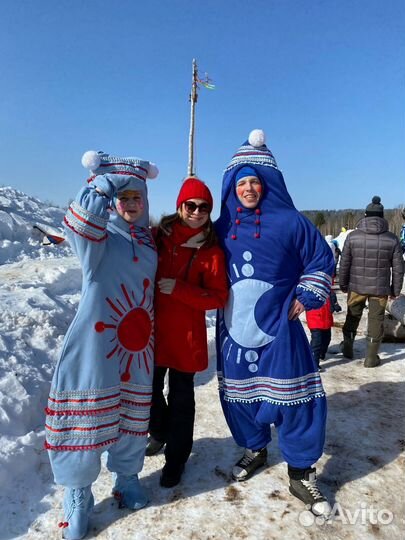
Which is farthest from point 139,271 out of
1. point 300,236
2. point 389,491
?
point 389,491

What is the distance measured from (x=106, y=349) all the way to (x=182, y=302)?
524 millimetres

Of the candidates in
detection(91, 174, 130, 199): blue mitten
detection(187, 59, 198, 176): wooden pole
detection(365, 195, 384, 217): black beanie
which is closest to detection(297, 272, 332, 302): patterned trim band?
detection(91, 174, 130, 199): blue mitten

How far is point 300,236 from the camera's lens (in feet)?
8.02

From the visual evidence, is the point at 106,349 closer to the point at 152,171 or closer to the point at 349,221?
the point at 152,171

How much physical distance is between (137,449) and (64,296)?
329cm

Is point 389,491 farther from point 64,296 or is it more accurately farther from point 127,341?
point 64,296

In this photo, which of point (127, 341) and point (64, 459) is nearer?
point (64, 459)

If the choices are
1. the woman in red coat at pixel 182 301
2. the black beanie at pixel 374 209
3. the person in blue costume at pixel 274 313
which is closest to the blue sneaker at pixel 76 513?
the woman in red coat at pixel 182 301

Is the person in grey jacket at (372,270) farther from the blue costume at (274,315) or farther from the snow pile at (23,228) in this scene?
the snow pile at (23,228)

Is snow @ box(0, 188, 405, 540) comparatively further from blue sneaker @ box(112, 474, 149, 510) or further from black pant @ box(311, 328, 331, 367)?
black pant @ box(311, 328, 331, 367)

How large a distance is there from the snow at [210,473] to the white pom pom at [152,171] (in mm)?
→ 1914

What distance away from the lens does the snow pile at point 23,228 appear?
28.4 feet

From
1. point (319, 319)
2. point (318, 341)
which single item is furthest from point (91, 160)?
point (318, 341)

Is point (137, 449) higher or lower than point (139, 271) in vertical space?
lower
